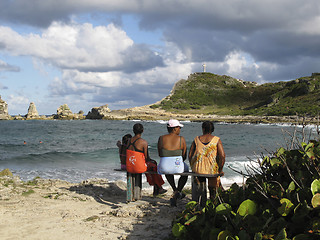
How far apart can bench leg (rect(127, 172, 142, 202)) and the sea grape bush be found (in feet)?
8.38

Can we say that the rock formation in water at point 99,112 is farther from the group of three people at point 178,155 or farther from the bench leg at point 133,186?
the group of three people at point 178,155

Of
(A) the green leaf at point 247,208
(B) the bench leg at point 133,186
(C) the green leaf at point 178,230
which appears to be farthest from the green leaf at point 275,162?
(B) the bench leg at point 133,186

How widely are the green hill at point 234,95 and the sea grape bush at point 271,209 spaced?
88.7 m

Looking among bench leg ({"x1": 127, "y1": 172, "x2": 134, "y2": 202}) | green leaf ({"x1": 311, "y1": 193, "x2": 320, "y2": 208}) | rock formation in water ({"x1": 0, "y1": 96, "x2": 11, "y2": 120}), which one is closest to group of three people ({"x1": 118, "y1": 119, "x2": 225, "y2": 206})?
bench leg ({"x1": 127, "y1": 172, "x2": 134, "y2": 202})

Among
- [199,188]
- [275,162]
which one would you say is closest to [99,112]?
[199,188]

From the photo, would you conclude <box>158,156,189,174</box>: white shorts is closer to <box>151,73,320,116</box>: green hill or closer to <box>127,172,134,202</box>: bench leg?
<box>127,172,134,202</box>: bench leg

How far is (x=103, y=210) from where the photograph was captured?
6.57 meters

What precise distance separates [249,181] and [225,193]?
0.34 meters

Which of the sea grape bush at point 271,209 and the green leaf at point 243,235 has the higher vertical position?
the sea grape bush at point 271,209

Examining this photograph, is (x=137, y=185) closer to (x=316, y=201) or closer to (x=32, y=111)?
(x=316, y=201)

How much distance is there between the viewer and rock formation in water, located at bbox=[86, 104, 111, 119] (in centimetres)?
12321

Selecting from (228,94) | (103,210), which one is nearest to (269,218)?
(103,210)

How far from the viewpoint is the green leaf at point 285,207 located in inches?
121

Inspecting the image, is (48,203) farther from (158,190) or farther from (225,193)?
(225,193)
